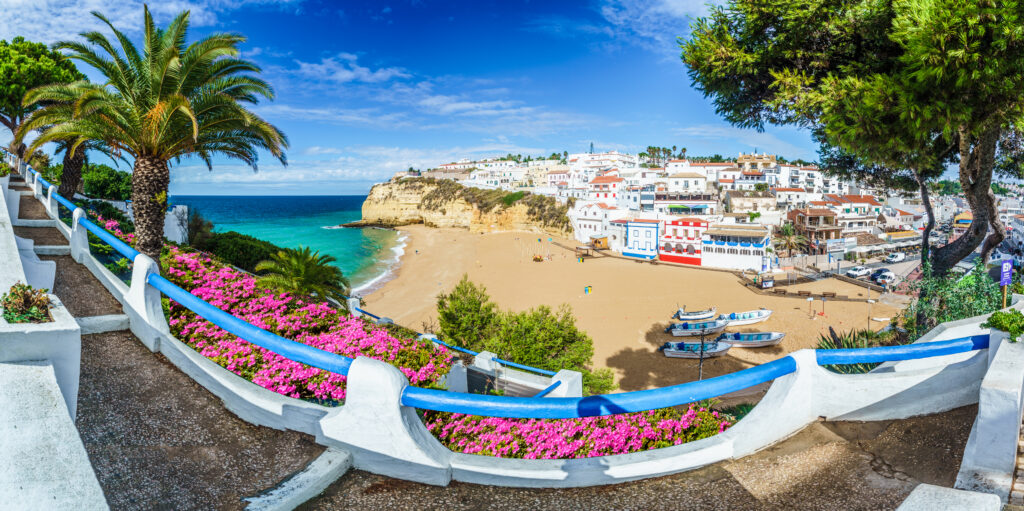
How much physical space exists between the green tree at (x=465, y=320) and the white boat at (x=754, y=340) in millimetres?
12735

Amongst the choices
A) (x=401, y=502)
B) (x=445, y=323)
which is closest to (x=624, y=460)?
(x=401, y=502)

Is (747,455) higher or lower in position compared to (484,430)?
higher

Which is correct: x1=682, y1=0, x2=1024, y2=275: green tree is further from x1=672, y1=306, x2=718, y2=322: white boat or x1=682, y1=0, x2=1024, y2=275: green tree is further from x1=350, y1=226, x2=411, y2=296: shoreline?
x1=350, y1=226, x2=411, y2=296: shoreline

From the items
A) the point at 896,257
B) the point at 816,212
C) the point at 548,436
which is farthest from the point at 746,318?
the point at 896,257

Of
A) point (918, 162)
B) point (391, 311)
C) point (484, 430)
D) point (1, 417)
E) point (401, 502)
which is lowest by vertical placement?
point (391, 311)

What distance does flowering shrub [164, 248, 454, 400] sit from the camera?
4.86 metres

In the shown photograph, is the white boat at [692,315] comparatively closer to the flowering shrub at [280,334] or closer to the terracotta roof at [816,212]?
the flowering shrub at [280,334]

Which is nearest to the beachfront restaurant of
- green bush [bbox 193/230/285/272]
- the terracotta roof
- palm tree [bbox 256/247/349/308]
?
the terracotta roof

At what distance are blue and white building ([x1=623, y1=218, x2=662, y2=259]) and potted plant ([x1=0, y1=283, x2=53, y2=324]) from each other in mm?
49892

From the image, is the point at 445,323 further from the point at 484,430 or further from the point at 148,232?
the point at 484,430

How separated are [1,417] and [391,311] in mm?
30288

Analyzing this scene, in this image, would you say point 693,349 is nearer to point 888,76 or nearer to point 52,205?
point 888,76

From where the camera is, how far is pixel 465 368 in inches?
390

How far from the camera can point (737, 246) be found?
146ft
